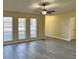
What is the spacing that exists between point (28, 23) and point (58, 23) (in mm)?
3173

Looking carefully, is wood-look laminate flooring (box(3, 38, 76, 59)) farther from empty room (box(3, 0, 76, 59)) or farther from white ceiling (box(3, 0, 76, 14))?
white ceiling (box(3, 0, 76, 14))

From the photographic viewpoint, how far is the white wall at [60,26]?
8.72 metres

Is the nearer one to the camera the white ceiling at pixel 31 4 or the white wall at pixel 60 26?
the white ceiling at pixel 31 4

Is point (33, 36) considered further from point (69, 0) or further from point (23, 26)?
point (69, 0)

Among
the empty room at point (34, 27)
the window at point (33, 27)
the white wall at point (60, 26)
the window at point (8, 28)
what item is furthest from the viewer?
the window at point (33, 27)

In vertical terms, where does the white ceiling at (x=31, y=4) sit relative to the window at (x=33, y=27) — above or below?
above

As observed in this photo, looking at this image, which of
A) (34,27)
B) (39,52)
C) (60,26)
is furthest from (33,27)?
(39,52)

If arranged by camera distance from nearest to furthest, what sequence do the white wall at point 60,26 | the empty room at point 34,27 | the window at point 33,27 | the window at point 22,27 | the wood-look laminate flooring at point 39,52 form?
the wood-look laminate flooring at point 39,52 < the empty room at point 34,27 < the window at point 22,27 < the white wall at point 60,26 < the window at point 33,27

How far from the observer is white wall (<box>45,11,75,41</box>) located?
28.6ft

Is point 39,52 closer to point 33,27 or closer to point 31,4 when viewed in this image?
point 31,4

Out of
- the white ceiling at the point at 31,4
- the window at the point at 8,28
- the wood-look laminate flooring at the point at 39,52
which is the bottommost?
the wood-look laminate flooring at the point at 39,52

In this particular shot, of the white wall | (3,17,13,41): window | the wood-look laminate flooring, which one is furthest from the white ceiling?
the wood-look laminate flooring

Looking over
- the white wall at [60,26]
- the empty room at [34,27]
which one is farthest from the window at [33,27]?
the white wall at [60,26]

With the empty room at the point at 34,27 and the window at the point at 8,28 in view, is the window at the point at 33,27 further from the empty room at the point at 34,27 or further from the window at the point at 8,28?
the window at the point at 8,28
